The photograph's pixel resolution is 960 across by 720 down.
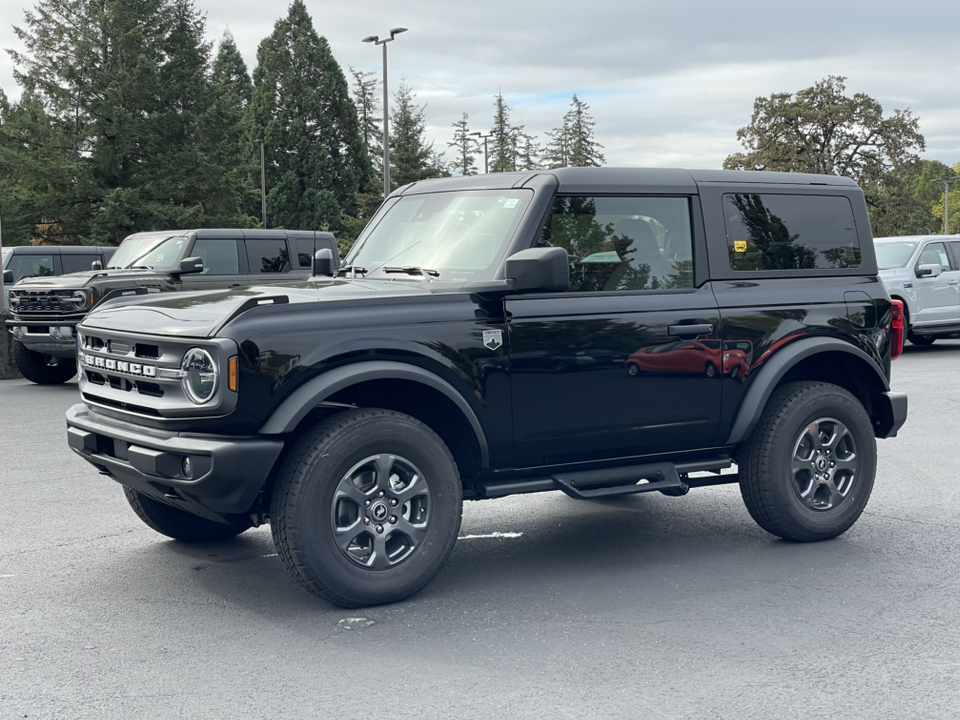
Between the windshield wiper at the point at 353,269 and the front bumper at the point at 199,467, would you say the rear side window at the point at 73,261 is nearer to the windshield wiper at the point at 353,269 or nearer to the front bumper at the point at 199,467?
the windshield wiper at the point at 353,269

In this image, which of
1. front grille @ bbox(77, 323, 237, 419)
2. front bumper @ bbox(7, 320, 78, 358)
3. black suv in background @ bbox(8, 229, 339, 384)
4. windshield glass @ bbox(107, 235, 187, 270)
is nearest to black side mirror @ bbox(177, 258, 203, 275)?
black suv in background @ bbox(8, 229, 339, 384)

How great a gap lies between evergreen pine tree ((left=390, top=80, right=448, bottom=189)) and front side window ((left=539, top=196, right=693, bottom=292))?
168 ft

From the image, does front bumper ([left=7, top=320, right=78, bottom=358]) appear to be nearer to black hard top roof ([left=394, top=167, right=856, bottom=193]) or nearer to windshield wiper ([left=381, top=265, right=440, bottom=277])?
black hard top roof ([left=394, top=167, right=856, bottom=193])

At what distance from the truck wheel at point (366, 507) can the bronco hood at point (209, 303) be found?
58 cm

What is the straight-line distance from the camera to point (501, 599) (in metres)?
5.14

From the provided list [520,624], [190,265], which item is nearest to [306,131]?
[190,265]

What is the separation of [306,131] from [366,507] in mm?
68177

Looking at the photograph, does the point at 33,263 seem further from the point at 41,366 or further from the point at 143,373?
the point at 143,373

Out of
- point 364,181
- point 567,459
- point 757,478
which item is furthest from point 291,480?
point 364,181

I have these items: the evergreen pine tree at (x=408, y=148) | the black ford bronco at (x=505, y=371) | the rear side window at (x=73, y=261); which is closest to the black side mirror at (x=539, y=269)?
the black ford bronco at (x=505, y=371)

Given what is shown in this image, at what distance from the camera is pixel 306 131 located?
70688 millimetres

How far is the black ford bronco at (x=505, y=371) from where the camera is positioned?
476cm

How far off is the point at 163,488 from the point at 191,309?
798mm

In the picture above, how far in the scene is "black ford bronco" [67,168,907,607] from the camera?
4.76 m
